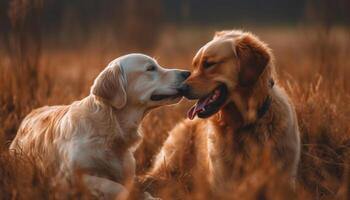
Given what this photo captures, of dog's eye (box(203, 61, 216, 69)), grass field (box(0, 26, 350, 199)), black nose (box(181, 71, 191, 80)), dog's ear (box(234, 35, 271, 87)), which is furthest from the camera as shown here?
black nose (box(181, 71, 191, 80))

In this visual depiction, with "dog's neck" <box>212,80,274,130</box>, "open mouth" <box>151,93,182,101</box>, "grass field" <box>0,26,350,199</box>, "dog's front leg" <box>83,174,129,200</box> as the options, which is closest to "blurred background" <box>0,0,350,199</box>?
"grass field" <box>0,26,350,199</box>

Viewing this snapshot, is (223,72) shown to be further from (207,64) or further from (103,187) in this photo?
(103,187)

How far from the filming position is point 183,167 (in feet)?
16.7

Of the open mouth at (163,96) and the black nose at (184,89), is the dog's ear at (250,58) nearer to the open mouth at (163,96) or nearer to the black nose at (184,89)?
the black nose at (184,89)

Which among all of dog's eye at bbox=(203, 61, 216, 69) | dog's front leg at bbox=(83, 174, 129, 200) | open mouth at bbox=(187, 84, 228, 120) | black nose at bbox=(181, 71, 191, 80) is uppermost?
dog's eye at bbox=(203, 61, 216, 69)

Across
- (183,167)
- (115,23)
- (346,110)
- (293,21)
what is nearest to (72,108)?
(183,167)

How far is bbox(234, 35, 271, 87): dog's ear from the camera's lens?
410cm

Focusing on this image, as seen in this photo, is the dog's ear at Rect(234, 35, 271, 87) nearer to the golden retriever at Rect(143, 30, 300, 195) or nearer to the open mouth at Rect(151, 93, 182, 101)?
the golden retriever at Rect(143, 30, 300, 195)

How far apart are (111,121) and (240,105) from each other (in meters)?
0.86

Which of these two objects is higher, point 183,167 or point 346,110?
point 346,110

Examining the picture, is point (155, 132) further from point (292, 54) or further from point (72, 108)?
point (292, 54)

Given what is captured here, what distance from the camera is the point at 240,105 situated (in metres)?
4.12

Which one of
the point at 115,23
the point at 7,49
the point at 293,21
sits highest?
the point at 7,49

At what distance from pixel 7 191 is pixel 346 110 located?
2.66 m
